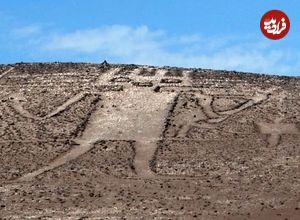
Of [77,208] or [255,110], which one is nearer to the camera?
[77,208]

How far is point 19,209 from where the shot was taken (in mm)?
21859

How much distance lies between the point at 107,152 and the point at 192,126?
430 centimetres

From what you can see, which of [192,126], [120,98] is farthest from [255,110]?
[120,98]

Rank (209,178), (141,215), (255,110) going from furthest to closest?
(255,110)
(209,178)
(141,215)

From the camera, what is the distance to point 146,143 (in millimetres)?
28469

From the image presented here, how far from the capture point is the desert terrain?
2181 cm

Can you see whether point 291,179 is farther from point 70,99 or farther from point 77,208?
point 70,99

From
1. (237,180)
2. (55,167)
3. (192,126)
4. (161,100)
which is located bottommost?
(237,180)

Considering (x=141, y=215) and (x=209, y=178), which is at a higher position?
(x=209, y=178)

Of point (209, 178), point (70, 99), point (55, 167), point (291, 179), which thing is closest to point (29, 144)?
point (55, 167)

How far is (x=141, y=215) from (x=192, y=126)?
987cm

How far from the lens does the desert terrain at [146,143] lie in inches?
859

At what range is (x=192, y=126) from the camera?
30156 mm

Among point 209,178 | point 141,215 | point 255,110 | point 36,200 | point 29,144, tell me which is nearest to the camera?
point 141,215
